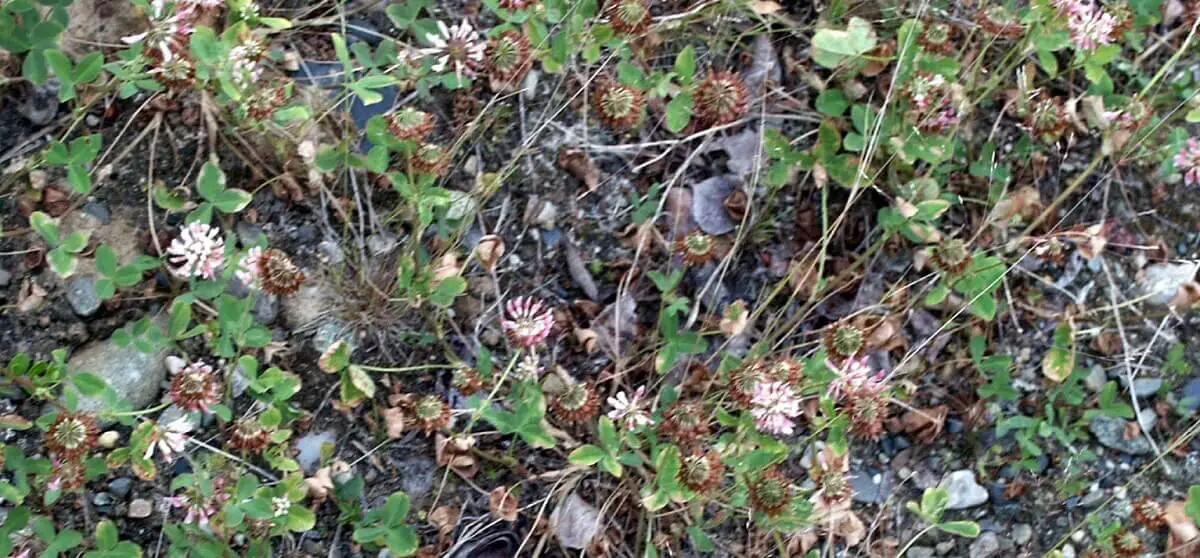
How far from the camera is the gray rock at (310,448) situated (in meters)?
2.65

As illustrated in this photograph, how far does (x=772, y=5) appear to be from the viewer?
2.99 metres

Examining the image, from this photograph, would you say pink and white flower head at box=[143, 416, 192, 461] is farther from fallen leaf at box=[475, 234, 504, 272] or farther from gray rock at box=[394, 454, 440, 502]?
fallen leaf at box=[475, 234, 504, 272]

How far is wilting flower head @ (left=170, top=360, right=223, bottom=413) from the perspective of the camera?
8.09 feet

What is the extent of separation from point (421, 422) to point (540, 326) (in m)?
0.33

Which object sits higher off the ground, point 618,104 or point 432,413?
point 618,104

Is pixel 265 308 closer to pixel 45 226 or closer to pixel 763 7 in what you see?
pixel 45 226

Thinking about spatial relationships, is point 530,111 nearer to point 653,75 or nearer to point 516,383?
point 653,75

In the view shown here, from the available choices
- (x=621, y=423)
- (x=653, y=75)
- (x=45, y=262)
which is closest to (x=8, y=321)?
(x=45, y=262)

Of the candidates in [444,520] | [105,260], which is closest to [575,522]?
[444,520]

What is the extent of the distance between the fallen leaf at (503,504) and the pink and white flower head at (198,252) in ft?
2.46

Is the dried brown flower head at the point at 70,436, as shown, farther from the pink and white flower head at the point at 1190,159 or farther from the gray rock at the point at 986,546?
the pink and white flower head at the point at 1190,159

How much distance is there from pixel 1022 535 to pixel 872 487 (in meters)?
0.36

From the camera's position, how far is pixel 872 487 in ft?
9.38

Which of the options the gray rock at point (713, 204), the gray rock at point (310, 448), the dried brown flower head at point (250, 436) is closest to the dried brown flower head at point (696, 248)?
the gray rock at point (713, 204)
